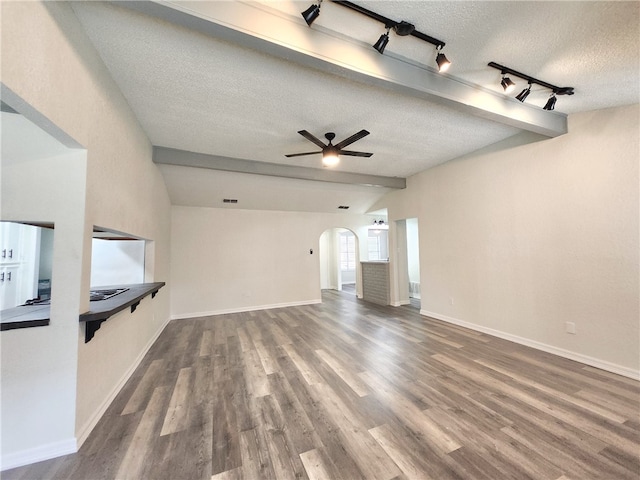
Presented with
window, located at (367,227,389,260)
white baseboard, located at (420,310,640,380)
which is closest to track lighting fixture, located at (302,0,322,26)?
white baseboard, located at (420,310,640,380)

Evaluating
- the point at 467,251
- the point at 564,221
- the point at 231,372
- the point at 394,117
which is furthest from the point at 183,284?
the point at 564,221

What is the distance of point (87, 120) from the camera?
1789mm

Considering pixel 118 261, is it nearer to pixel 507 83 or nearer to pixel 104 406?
pixel 104 406

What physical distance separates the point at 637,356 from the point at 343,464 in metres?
3.31

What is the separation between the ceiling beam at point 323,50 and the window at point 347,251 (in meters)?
7.85

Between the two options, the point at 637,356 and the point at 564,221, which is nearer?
the point at 637,356

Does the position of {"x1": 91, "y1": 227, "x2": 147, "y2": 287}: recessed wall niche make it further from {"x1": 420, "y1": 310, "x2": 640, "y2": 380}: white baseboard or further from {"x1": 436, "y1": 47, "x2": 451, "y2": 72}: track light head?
{"x1": 420, "y1": 310, "x2": 640, "y2": 380}: white baseboard

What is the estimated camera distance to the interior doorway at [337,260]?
917 centimetres

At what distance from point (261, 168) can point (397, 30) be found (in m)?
3.06

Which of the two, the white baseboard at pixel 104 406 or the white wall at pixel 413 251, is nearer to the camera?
the white baseboard at pixel 104 406

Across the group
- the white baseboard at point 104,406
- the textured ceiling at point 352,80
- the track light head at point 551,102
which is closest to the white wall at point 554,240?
the textured ceiling at point 352,80

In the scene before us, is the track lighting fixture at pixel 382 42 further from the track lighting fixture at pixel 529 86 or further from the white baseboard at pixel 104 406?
the white baseboard at pixel 104 406

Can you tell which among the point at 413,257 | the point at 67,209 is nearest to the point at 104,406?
the point at 67,209

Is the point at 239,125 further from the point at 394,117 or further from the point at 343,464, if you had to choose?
the point at 343,464
